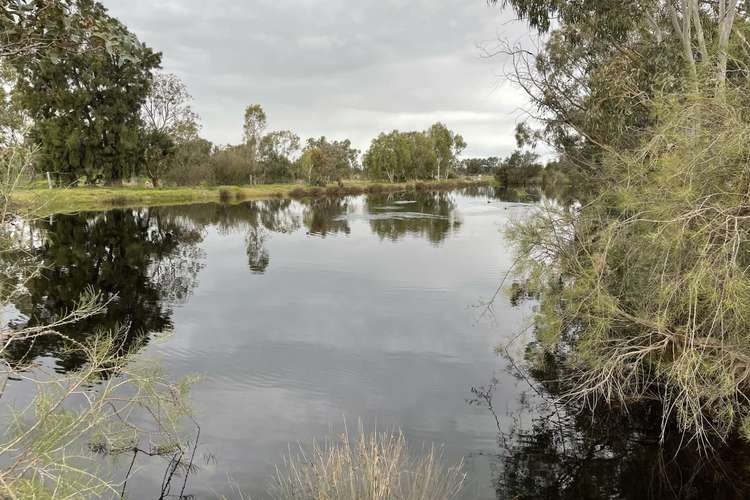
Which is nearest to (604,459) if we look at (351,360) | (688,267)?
(688,267)

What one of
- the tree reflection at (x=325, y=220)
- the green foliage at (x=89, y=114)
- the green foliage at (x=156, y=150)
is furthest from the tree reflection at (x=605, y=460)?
the green foliage at (x=156, y=150)

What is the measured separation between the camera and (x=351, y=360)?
35.2 ft

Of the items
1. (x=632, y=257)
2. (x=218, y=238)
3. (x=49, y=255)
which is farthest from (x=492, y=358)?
(x=218, y=238)

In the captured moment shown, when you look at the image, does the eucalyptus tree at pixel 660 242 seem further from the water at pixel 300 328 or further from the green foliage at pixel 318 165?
the green foliage at pixel 318 165

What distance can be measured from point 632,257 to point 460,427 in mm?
3726

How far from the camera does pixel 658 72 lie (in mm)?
10922

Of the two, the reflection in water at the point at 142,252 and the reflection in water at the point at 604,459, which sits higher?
the reflection in water at the point at 142,252

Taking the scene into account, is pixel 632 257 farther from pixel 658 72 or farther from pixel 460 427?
pixel 658 72

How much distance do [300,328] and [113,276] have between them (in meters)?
9.12

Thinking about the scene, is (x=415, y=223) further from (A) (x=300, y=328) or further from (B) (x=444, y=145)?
(B) (x=444, y=145)

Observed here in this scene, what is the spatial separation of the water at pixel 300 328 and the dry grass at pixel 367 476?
35cm

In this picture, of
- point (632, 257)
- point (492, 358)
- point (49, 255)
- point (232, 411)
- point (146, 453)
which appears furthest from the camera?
point (49, 255)

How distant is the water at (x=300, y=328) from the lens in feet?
25.1

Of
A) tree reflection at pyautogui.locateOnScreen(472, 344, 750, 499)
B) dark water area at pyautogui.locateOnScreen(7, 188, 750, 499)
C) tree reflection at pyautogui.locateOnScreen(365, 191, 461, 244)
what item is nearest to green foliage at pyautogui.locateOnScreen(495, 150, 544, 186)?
tree reflection at pyautogui.locateOnScreen(365, 191, 461, 244)
